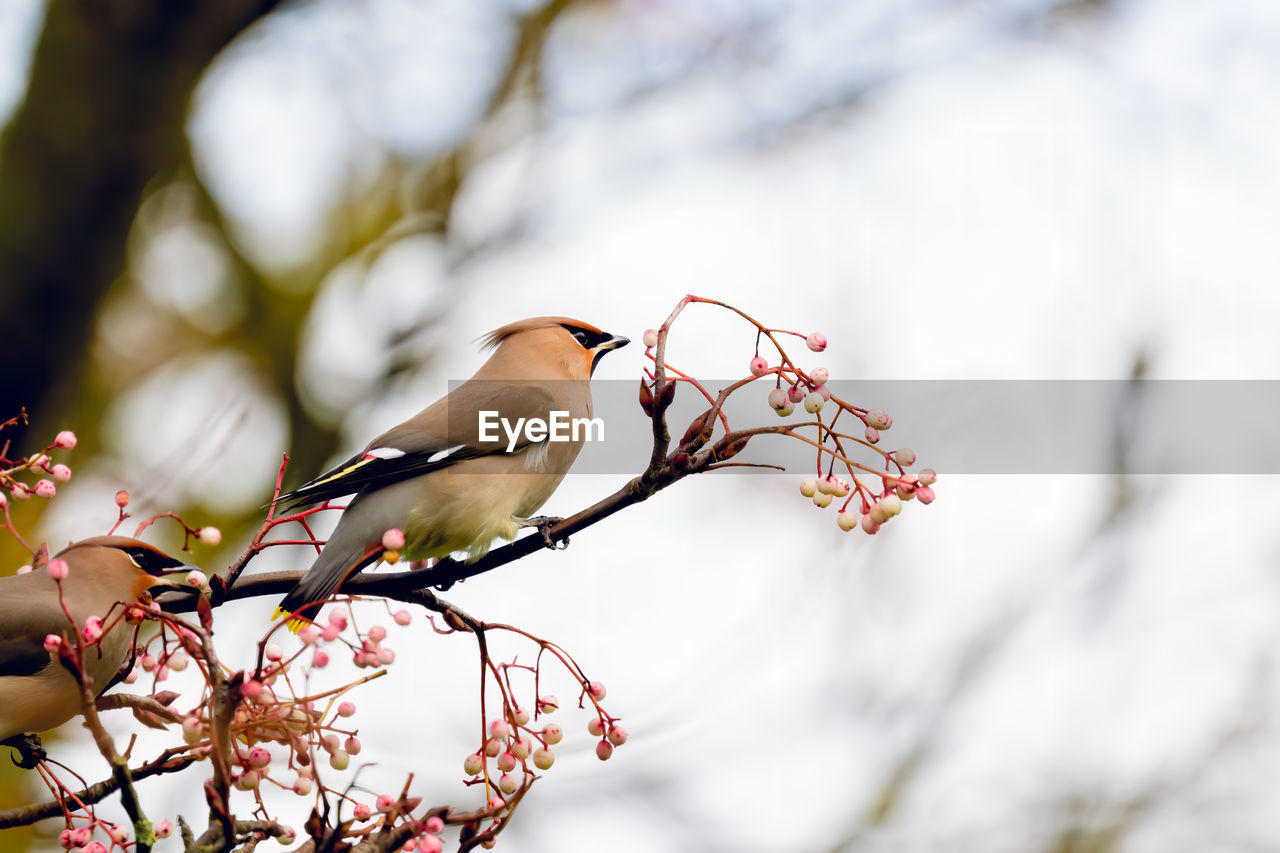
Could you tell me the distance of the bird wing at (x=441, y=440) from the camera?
2.57 meters

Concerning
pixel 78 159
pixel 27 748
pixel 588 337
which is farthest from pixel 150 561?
pixel 78 159

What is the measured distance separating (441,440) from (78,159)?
1.55 m

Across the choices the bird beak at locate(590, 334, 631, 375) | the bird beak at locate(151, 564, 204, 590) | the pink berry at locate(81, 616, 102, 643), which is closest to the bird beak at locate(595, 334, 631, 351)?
the bird beak at locate(590, 334, 631, 375)

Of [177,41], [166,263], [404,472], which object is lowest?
[404,472]

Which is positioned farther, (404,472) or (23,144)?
(23,144)

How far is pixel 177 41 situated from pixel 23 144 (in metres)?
0.53

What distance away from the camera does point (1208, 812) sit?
550cm

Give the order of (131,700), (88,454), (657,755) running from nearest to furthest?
1. (131,700)
2. (88,454)
3. (657,755)

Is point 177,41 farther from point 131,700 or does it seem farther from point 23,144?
point 131,700

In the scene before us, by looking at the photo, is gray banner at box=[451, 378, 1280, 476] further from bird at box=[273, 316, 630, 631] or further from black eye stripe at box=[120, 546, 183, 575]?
black eye stripe at box=[120, 546, 183, 575]

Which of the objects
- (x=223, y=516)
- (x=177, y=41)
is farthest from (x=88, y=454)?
(x=177, y=41)

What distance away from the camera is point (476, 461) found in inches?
116

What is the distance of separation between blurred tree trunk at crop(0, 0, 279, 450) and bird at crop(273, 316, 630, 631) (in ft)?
4.02

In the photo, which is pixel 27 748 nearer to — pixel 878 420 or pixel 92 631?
pixel 92 631
